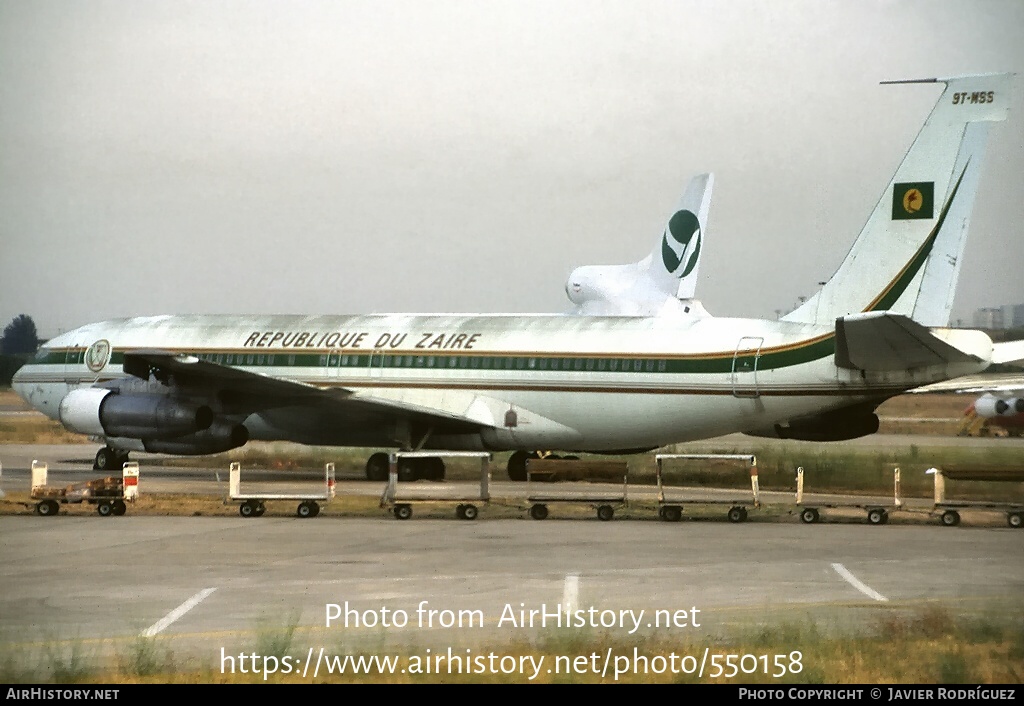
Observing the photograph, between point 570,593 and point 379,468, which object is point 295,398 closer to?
point 379,468

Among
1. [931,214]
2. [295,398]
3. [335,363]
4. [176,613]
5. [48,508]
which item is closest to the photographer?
[176,613]

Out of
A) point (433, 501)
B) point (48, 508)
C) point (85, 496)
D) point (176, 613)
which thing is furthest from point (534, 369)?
point (176, 613)

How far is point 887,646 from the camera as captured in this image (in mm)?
13133

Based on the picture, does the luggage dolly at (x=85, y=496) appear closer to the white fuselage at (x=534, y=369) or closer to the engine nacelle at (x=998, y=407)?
the white fuselage at (x=534, y=369)

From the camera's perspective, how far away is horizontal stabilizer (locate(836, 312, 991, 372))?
85.8ft

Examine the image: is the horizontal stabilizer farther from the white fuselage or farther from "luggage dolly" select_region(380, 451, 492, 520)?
"luggage dolly" select_region(380, 451, 492, 520)

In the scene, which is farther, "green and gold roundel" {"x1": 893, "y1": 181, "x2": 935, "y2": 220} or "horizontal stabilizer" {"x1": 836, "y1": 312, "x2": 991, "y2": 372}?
"green and gold roundel" {"x1": 893, "y1": 181, "x2": 935, "y2": 220}

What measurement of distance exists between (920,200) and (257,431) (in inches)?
670

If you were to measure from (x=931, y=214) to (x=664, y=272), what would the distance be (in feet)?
70.9

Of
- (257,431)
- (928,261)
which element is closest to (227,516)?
(257,431)

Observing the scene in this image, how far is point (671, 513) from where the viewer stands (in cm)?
2606

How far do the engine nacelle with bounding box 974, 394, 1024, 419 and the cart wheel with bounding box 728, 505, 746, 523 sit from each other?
31577mm

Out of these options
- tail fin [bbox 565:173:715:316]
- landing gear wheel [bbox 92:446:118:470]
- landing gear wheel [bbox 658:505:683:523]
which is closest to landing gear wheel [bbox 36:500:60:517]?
landing gear wheel [bbox 658:505:683:523]

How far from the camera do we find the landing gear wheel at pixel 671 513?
85.2 ft
